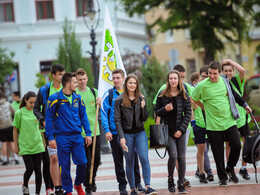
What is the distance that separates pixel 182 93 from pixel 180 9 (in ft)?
70.3

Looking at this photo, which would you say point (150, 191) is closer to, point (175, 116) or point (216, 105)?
point (175, 116)

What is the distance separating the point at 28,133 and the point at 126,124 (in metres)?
2.00

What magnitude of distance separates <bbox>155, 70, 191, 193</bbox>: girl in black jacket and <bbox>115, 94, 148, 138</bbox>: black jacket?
374mm

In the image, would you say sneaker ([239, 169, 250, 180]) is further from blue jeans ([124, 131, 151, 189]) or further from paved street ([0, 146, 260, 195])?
blue jeans ([124, 131, 151, 189])

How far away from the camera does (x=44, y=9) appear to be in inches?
1409

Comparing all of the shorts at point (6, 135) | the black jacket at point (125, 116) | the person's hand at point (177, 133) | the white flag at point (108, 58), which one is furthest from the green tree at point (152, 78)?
the black jacket at point (125, 116)

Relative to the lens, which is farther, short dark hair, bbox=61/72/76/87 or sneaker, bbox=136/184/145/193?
sneaker, bbox=136/184/145/193

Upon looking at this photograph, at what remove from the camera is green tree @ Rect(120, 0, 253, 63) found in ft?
100

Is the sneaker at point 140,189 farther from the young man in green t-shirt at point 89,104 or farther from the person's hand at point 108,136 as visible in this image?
the person's hand at point 108,136

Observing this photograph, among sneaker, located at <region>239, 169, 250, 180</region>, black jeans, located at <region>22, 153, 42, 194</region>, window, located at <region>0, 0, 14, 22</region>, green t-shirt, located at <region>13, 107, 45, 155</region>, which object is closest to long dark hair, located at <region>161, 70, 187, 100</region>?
sneaker, located at <region>239, 169, 250, 180</region>

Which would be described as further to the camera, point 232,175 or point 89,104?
point 89,104

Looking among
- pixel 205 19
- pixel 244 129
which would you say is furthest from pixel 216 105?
pixel 205 19

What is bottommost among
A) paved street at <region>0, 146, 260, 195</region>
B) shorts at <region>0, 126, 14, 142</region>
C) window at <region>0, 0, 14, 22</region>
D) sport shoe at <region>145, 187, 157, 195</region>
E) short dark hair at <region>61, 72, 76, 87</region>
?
paved street at <region>0, 146, 260, 195</region>

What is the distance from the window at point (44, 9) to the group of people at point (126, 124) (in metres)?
25.6
